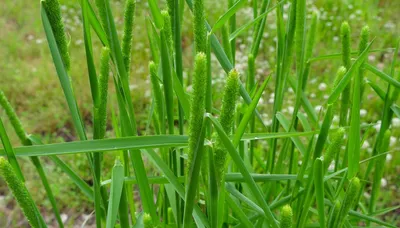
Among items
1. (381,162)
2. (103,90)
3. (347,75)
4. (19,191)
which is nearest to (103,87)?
(103,90)

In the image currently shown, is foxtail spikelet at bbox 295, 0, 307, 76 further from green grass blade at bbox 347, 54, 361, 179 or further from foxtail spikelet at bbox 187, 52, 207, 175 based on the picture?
foxtail spikelet at bbox 187, 52, 207, 175

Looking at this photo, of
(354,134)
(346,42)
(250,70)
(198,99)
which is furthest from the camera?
(250,70)

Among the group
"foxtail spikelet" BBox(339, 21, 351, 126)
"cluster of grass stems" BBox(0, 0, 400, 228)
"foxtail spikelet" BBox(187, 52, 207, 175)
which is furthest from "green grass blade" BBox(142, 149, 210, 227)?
"foxtail spikelet" BBox(339, 21, 351, 126)

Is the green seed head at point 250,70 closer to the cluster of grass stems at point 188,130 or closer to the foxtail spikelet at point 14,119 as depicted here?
the cluster of grass stems at point 188,130

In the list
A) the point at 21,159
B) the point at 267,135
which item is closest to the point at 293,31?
the point at 267,135

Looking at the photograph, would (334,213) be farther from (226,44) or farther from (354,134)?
Result: (226,44)
